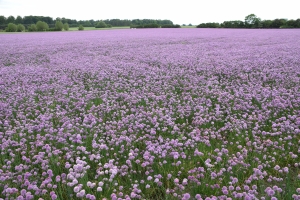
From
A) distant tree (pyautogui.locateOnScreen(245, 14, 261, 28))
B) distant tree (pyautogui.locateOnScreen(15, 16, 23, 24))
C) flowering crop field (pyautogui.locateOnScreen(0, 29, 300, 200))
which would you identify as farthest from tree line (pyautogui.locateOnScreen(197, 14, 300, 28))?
distant tree (pyautogui.locateOnScreen(15, 16, 23, 24))

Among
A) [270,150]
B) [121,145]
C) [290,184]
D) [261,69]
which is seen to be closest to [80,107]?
[121,145]

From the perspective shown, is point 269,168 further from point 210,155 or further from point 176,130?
point 176,130

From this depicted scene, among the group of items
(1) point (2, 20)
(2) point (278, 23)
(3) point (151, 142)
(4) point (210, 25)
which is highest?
(1) point (2, 20)

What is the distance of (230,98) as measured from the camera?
6.65 metres

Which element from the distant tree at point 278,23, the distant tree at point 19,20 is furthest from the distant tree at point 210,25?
the distant tree at point 19,20

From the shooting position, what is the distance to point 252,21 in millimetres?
58906

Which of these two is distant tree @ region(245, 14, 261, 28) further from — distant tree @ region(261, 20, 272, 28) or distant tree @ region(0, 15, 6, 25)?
distant tree @ region(0, 15, 6, 25)

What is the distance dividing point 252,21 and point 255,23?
2.66 m

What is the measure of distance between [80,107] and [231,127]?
144 inches

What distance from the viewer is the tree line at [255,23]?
5303 centimetres

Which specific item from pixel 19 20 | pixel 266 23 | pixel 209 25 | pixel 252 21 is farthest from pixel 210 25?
pixel 19 20

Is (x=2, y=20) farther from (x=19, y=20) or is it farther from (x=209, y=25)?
(x=209, y=25)

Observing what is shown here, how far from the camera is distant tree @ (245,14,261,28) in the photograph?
56.2 meters

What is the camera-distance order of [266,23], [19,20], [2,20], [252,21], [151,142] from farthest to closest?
[19,20] < [2,20] < [252,21] < [266,23] < [151,142]
